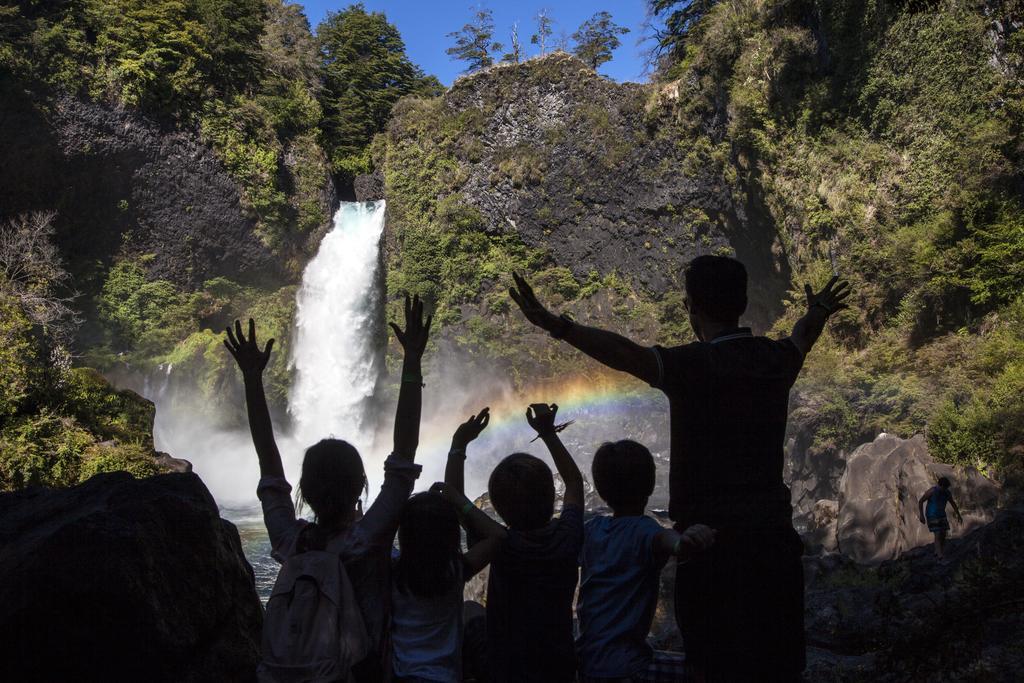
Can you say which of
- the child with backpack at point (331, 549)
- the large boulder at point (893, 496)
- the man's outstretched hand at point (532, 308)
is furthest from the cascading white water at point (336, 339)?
the man's outstretched hand at point (532, 308)

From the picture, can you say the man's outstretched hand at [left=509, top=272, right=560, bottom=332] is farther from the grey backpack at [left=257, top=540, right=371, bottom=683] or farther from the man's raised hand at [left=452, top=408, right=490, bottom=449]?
the grey backpack at [left=257, top=540, right=371, bottom=683]

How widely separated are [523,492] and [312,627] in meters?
0.76

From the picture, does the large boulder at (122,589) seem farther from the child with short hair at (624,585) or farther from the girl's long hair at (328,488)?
the child with short hair at (624,585)

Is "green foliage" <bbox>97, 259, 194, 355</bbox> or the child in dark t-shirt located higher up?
"green foliage" <bbox>97, 259, 194, 355</bbox>

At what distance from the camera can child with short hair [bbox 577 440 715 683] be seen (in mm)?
2406

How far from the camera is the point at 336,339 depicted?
2536cm

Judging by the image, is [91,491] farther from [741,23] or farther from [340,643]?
[741,23]

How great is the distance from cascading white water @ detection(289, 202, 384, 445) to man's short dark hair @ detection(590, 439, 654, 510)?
75.1 ft

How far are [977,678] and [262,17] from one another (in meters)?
29.4

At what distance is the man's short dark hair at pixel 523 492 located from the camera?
8.14ft

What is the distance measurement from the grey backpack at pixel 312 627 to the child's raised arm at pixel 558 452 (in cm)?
79

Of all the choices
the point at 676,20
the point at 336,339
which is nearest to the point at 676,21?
the point at 676,20

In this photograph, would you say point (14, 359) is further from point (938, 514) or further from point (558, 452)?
point (938, 514)

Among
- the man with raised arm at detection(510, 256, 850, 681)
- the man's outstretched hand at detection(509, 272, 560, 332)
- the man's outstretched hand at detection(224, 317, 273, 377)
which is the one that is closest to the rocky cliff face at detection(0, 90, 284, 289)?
the man's outstretched hand at detection(224, 317, 273, 377)
